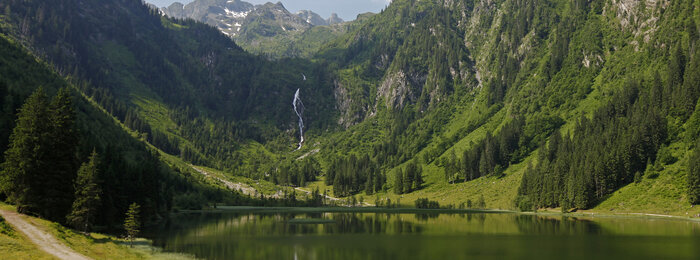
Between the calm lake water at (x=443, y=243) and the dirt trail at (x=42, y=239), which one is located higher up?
the dirt trail at (x=42, y=239)

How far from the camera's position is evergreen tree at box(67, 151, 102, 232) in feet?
221

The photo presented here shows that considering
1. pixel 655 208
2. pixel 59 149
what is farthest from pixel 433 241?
pixel 655 208

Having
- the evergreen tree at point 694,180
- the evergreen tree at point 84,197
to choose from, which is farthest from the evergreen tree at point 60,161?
the evergreen tree at point 694,180

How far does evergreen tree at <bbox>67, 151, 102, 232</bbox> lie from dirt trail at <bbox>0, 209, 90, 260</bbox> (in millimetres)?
8009

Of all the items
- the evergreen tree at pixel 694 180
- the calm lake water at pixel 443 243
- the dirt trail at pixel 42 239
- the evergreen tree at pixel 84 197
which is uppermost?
the evergreen tree at pixel 694 180

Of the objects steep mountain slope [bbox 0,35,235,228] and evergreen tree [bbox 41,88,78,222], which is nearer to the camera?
evergreen tree [bbox 41,88,78,222]

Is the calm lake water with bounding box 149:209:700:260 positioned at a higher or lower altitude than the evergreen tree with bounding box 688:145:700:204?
lower

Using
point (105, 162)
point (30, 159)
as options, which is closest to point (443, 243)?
point (30, 159)

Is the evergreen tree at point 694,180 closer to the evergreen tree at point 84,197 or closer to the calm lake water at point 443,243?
the calm lake water at point 443,243

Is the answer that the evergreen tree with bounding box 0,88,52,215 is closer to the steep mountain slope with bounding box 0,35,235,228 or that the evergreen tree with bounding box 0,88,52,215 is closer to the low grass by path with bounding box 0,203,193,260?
the steep mountain slope with bounding box 0,35,235,228

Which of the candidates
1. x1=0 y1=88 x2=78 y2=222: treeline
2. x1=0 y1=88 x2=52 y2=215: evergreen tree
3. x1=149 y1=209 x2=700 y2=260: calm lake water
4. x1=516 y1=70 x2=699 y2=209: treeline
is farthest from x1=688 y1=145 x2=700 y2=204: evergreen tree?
x1=0 y1=88 x2=52 y2=215: evergreen tree

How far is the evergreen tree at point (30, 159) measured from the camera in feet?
205

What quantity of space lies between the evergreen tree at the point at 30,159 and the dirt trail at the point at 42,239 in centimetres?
325

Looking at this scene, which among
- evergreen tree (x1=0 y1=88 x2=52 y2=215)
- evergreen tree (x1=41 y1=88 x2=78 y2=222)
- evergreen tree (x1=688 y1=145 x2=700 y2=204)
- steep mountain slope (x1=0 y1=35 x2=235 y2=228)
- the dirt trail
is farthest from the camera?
evergreen tree (x1=688 y1=145 x2=700 y2=204)
